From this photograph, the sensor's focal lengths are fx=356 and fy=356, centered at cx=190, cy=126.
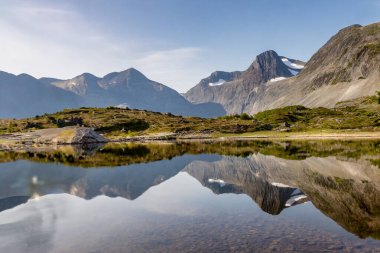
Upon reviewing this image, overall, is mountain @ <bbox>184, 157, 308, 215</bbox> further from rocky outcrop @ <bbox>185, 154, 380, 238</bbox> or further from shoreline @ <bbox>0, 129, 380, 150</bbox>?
shoreline @ <bbox>0, 129, 380, 150</bbox>

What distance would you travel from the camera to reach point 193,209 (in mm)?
30562

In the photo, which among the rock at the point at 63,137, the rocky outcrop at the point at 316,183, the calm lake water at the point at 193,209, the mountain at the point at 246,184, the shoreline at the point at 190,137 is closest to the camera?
the calm lake water at the point at 193,209

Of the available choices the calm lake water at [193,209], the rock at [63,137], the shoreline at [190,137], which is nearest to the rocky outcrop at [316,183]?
the calm lake water at [193,209]

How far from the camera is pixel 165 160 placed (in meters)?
68.9

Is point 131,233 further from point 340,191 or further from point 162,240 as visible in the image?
point 340,191

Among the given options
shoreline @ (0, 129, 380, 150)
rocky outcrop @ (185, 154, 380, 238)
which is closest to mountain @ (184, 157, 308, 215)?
rocky outcrop @ (185, 154, 380, 238)

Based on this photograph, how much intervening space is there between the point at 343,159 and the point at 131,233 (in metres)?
49.3

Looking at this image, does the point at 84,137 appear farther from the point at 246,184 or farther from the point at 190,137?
the point at 246,184

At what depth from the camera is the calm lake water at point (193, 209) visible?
2083 cm

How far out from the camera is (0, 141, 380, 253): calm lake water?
20.8 m

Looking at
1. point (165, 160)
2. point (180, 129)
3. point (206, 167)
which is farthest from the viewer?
point (180, 129)

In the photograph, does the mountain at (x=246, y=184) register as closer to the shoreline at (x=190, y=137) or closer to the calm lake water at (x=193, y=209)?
the calm lake water at (x=193, y=209)

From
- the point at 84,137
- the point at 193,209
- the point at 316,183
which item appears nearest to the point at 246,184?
the point at 316,183

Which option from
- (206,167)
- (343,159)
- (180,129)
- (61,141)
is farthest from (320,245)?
(180,129)
